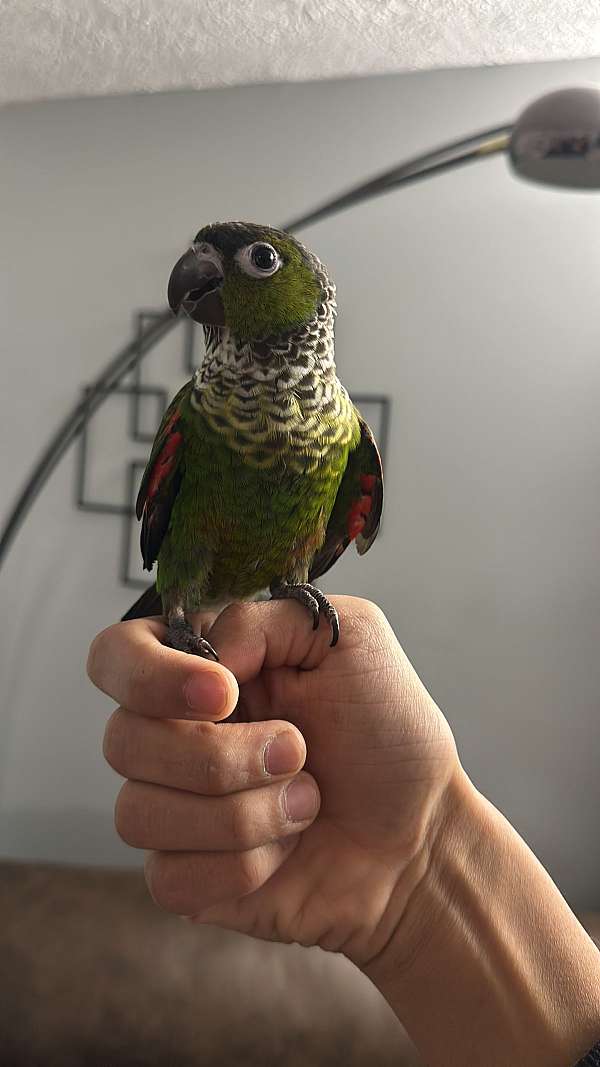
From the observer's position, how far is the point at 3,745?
2834 millimetres

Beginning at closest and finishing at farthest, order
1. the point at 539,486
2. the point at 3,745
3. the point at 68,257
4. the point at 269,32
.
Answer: the point at 269,32 < the point at 539,486 < the point at 68,257 < the point at 3,745

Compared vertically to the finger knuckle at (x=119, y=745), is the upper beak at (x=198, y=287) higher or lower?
higher

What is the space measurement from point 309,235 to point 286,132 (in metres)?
0.30

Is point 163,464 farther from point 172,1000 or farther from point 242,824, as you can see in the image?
point 172,1000

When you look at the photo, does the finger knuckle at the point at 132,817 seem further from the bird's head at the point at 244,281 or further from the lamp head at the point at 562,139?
the lamp head at the point at 562,139

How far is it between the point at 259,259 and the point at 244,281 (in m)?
0.03

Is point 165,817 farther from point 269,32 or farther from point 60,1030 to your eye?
point 269,32

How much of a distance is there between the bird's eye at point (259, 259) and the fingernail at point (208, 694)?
385 mm

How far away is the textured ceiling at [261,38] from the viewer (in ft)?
6.54

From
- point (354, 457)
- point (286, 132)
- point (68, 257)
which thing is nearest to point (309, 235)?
point (286, 132)

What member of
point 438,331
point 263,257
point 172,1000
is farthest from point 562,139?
point 172,1000

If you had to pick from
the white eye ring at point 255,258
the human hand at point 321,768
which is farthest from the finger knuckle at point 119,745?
the white eye ring at point 255,258

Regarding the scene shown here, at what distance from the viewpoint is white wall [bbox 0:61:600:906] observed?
235cm

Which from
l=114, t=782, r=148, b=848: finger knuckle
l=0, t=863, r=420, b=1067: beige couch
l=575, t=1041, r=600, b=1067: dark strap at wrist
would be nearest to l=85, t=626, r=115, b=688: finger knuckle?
l=114, t=782, r=148, b=848: finger knuckle
